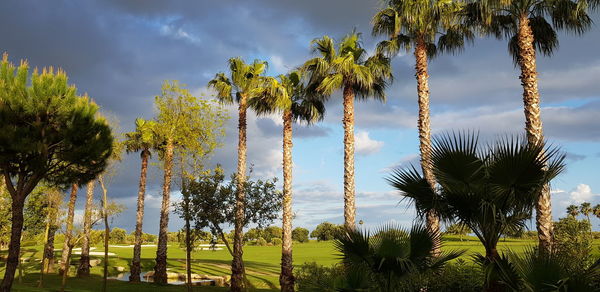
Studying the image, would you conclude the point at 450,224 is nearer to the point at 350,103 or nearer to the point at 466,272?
the point at 466,272

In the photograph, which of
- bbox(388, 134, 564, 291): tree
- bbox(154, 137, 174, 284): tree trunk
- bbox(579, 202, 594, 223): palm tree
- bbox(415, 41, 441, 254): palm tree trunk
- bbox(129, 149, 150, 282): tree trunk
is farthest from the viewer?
bbox(579, 202, 594, 223): palm tree

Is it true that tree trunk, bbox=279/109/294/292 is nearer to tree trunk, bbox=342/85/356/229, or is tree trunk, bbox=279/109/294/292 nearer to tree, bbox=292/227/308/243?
tree trunk, bbox=342/85/356/229

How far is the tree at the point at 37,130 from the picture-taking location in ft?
80.3

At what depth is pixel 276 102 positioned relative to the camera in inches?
1261

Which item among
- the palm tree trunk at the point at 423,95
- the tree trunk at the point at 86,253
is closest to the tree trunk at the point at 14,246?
the tree trunk at the point at 86,253

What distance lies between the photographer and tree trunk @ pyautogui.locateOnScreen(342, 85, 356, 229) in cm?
2669

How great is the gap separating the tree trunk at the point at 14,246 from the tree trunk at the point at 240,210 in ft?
36.0

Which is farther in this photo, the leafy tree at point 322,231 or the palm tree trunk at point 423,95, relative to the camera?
the leafy tree at point 322,231

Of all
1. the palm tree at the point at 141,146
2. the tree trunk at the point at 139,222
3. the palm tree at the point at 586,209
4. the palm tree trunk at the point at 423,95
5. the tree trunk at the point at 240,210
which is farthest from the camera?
the palm tree at the point at 586,209

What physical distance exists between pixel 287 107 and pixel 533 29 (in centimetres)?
1585

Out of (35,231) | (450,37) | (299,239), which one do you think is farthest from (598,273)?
(299,239)

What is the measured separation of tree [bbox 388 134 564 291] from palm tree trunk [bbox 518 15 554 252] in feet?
22.1

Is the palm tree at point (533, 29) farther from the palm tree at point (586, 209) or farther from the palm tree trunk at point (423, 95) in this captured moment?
the palm tree at point (586, 209)

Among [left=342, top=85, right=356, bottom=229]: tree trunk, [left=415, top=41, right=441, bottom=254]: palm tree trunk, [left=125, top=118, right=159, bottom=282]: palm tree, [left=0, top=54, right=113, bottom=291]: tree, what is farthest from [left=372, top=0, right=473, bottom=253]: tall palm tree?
[left=125, top=118, right=159, bottom=282]: palm tree
